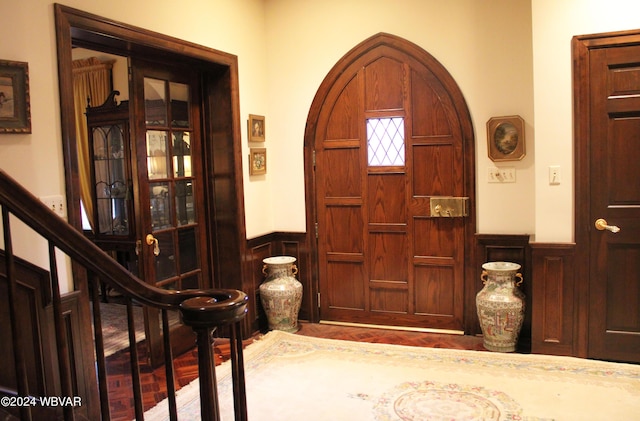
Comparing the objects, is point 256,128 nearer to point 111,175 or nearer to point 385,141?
point 385,141

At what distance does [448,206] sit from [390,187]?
496 millimetres

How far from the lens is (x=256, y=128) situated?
440 cm

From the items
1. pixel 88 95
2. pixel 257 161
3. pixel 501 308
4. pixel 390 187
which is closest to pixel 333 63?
pixel 257 161

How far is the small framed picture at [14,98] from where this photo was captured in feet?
7.70

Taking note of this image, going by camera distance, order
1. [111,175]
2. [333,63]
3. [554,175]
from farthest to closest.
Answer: [111,175] < [333,63] < [554,175]

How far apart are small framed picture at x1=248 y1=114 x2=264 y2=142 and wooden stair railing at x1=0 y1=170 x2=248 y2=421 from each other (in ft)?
9.22

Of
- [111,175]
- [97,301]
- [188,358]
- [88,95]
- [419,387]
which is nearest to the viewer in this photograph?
[97,301]

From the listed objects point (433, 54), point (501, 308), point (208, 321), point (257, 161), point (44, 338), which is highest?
point (433, 54)

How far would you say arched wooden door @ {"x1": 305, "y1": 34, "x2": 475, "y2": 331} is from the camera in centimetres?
409

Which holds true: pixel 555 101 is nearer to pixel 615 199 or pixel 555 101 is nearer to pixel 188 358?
pixel 615 199

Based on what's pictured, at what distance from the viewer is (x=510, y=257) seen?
3.92 metres

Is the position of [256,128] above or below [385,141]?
above

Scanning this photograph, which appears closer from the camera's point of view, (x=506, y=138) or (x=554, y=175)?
(x=554, y=175)

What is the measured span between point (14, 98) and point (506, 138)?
3.17 meters
